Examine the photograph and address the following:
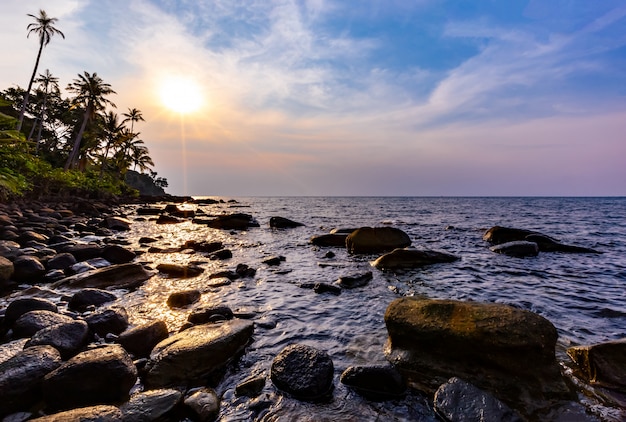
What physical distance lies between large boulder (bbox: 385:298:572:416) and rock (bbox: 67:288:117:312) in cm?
633

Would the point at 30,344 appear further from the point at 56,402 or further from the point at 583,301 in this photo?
the point at 583,301

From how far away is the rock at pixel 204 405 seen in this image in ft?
11.2

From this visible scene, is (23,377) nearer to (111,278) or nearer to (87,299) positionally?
(87,299)

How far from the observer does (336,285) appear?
8586mm

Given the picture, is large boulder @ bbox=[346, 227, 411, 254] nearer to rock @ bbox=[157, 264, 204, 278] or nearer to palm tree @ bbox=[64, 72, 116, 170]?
rock @ bbox=[157, 264, 204, 278]

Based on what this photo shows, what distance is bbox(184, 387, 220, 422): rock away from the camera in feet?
11.2

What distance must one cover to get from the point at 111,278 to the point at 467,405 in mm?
8750

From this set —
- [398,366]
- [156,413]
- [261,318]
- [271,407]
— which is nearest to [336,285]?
[261,318]

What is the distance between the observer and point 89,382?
11.7ft

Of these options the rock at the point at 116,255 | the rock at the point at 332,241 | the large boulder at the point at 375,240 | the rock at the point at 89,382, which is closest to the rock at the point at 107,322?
the rock at the point at 89,382

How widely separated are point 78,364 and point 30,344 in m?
1.50

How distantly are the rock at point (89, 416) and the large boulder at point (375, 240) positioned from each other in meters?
12.0

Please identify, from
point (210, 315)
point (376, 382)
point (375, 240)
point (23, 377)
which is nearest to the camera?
point (23, 377)

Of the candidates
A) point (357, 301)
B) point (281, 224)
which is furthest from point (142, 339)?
point (281, 224)
